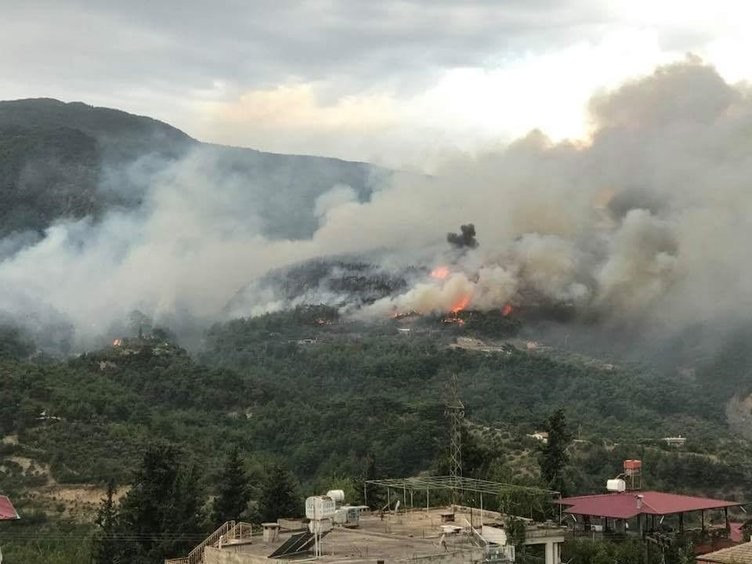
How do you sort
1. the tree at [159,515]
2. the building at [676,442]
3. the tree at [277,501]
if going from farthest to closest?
the building at [676,442] → the tree at [277,501] → the tree at [159,515]

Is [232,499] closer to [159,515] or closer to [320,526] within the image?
[159,515]

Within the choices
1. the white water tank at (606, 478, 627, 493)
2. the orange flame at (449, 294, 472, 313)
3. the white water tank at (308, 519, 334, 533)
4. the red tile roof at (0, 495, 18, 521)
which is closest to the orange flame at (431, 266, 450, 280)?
the orange flame at (449, 294, 472, 313)

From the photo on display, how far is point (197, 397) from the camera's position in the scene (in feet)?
291

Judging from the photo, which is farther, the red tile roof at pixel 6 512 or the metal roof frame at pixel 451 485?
the metal roof frame at pixel 451 485

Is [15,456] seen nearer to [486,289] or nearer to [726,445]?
[726,445]

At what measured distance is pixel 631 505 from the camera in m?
41.2

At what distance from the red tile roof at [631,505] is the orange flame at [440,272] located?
3253 inches

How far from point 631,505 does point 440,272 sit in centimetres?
8664

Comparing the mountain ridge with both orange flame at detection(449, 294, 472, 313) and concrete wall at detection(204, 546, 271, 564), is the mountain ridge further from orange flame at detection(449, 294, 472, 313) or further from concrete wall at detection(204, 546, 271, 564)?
concrete wall at detection(204, 546, 271, 564)

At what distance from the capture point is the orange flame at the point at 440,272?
12594 centimetres

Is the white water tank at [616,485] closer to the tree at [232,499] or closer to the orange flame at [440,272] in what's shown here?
the tree at [232,499]

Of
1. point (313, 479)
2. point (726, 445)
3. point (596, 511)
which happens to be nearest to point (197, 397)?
point (313, 479)

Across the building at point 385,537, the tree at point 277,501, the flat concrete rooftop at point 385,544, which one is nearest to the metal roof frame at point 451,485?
the building at point 385,537

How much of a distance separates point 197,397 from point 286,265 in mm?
53222
